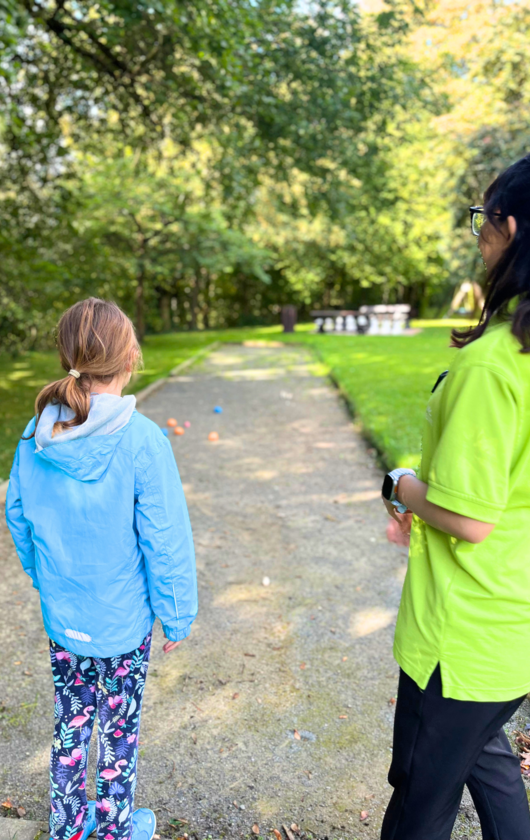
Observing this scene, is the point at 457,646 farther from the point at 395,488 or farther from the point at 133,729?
the point at 133,729

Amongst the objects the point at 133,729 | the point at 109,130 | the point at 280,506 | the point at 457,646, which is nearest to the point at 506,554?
the point at 457,646

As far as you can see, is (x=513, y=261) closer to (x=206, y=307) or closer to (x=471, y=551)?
(x=471, y=551)

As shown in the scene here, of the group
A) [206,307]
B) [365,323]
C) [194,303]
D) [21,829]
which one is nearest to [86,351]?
[21,829]

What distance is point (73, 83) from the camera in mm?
9633

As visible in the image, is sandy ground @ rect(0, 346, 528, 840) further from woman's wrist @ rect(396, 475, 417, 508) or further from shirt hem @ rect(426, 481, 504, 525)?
shirt hem @ rect(426, 481, 504, 525)

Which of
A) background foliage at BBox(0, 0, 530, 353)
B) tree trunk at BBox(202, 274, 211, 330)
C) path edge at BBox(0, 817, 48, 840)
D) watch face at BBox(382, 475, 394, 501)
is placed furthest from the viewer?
tree trunk at BBox(202, 274, 211, 330)

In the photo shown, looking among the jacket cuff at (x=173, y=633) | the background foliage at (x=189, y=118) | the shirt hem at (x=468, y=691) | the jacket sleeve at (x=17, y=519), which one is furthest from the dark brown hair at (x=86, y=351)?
the background foliage at (x=189, y=118)

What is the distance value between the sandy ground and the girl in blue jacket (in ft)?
1.80

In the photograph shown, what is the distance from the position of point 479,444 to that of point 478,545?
25cm

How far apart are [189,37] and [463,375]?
7.49 meters

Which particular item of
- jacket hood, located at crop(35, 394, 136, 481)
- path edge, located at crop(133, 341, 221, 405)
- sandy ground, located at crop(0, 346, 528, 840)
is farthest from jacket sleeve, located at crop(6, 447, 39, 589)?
path edge, located at crop(133, 341, 221, 405)

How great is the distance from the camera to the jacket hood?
1770mm

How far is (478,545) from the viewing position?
1403 mm

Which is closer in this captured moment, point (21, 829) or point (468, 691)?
point (468, 691)
